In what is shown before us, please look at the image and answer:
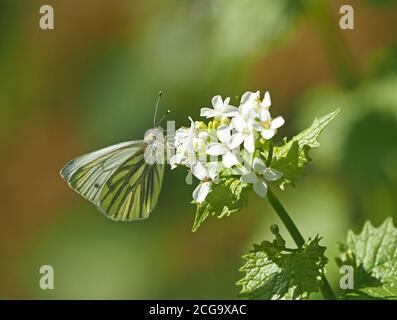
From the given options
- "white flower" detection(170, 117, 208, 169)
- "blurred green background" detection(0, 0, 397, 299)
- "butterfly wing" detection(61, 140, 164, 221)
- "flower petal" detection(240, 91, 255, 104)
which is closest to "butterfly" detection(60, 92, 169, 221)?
"butterfly wing" detection(61, 140, 164, 221)

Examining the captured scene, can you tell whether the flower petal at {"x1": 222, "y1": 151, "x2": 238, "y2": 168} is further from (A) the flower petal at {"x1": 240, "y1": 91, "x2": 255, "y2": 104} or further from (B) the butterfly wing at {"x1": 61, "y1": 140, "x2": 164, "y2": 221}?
(B) the butterfly wing at {"x1": 61, "y1": 140, "x2": 164, "y2": 221}

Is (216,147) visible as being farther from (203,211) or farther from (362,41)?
(362,41)

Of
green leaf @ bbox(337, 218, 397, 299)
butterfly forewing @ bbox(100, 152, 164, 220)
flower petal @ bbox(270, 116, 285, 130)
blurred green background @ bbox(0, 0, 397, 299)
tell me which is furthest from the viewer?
blurred green background @ bbox(0, 0, 397, 299)

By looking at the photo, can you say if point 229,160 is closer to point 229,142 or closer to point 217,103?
point 229,142

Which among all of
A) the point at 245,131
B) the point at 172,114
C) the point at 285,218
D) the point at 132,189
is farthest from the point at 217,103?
the point at 172,114

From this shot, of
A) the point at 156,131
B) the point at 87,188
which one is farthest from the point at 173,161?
the point at 87,188
